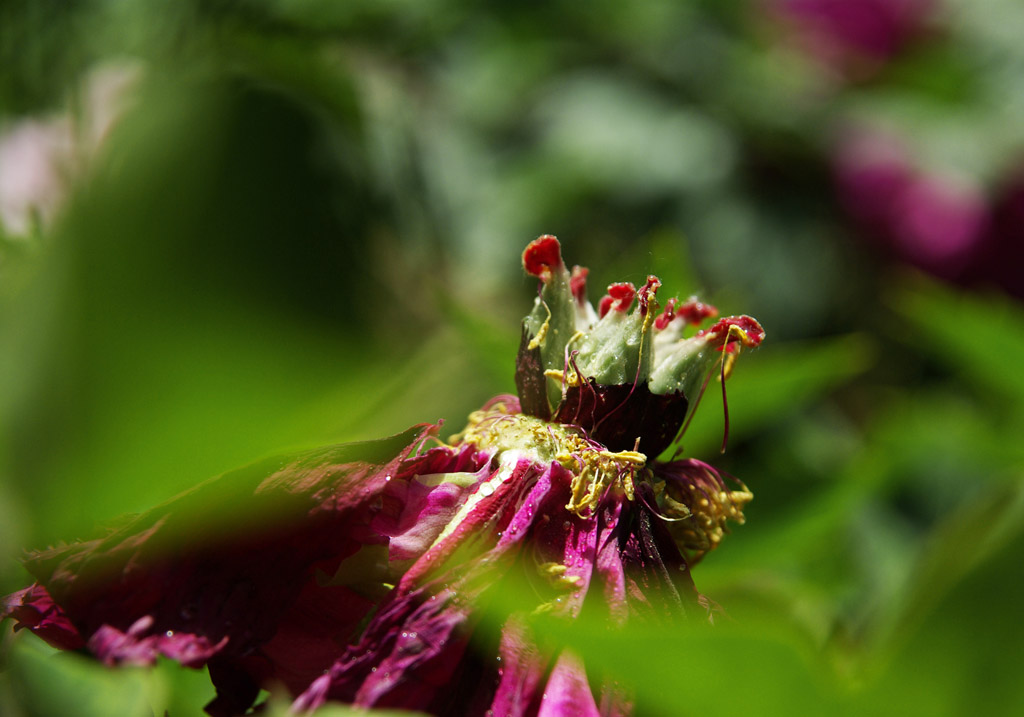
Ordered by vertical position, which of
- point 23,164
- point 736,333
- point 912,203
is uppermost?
point 23,164

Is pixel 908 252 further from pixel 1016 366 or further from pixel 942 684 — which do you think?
pixel 942 684

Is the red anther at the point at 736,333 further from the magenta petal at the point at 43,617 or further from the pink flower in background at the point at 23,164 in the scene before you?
the pink flower in background at the point at 23,164

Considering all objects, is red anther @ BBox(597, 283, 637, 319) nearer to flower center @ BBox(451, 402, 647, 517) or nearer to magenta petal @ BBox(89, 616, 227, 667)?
flower center @ BBox(451, 402, 647, 517)

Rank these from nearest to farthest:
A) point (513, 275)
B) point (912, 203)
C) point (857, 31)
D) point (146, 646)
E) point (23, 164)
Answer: point (146, 646) → point (23, 164) → point (513, 275) → point (912, 203) → point (857, 31)

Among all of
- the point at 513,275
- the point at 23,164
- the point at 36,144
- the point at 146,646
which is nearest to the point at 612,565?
the point at 146,646

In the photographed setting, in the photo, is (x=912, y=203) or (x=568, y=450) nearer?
(x=568, y=450)

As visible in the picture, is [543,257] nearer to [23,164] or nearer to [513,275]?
[23,164]

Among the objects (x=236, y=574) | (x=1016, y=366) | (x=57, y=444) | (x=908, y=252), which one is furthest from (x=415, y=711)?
(x=908, y=252)

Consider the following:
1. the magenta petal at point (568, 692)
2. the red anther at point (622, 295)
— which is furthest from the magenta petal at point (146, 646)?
the red anther at point (622, 295)
